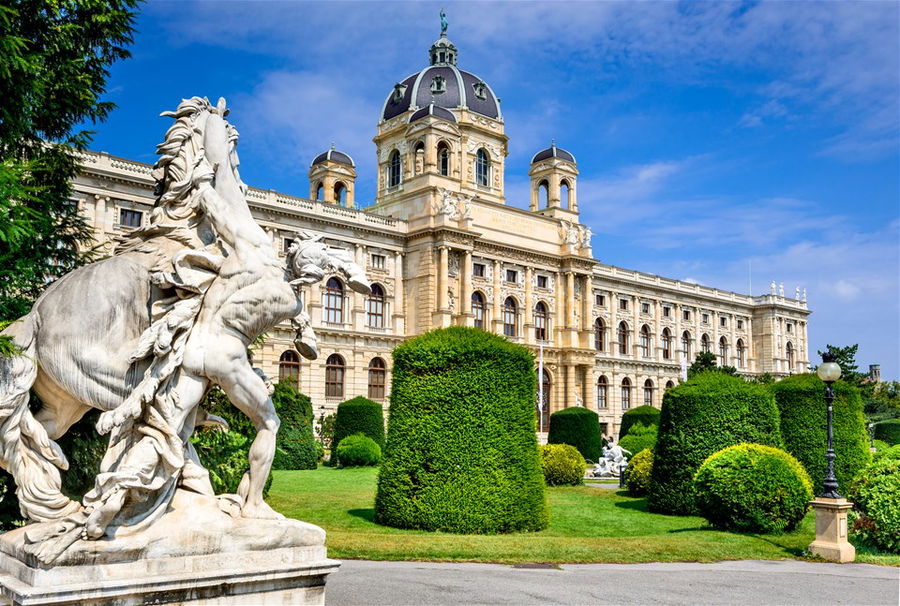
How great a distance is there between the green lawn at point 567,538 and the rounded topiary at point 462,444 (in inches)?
15.3

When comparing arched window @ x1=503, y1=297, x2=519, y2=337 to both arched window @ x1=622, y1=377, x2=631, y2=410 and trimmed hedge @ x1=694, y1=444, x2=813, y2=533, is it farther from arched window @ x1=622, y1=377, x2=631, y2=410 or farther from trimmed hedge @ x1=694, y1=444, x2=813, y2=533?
trimmed hedge @ x1=694, y1=444, x2=813, y2=533

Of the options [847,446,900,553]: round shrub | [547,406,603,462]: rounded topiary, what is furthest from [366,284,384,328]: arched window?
[847,446,900,553]: round shrub

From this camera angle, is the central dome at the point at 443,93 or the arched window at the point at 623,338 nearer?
the central dome at the point at 443,93

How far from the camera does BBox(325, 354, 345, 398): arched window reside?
40.2 m

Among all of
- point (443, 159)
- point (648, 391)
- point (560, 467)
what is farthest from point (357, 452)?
point (648, 391)

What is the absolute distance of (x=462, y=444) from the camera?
12117 mm

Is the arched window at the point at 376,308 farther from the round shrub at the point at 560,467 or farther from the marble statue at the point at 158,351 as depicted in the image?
the marble statue at the point at 158,351

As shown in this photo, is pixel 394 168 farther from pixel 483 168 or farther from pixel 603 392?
pixel 603 392

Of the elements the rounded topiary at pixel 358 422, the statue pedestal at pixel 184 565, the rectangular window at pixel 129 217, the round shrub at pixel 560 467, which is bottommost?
the round shrub at pixel 560 467

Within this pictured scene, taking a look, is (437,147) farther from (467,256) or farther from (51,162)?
(51,162)

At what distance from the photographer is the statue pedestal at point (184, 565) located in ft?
13.0

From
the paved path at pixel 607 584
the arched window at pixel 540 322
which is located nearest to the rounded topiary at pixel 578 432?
the paved path at pixel 607 584

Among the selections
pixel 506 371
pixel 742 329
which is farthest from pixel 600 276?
pixel 506 371

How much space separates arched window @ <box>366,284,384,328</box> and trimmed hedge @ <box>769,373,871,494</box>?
1093 inches
